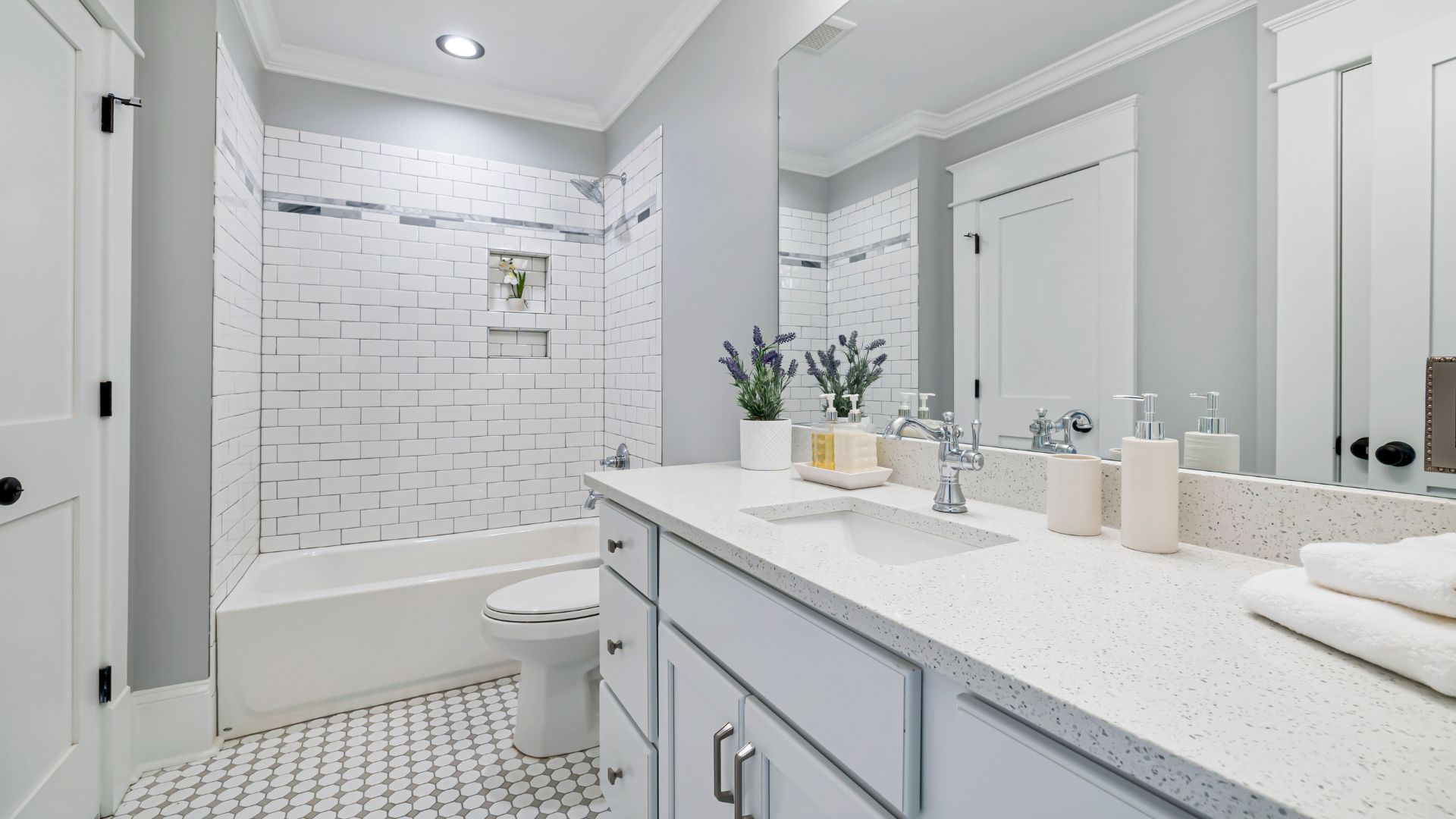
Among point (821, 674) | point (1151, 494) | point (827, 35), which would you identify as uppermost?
point (827, 35)

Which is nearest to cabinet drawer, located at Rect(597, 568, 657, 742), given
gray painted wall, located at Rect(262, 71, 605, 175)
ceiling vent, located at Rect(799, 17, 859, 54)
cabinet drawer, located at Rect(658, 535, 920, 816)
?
cabinet drawer, located at Rect(658, 535, 920, 816)

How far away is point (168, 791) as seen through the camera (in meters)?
1.86

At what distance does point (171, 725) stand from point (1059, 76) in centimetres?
293

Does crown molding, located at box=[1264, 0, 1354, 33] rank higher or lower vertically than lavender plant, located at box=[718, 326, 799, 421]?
higher

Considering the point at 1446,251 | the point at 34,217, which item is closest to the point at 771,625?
the point at 1446,251

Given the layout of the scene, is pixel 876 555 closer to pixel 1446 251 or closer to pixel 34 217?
pixel 1446 251

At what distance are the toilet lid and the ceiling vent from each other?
1735 millimetres

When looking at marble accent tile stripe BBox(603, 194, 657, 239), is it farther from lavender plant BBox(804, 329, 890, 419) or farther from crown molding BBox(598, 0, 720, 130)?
lavender plant BBox(804, 329, 890, 419)

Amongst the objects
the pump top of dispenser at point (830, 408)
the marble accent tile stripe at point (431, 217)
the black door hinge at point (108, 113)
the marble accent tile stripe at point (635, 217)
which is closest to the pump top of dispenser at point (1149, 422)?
the pump top of dispenser at point (830, 408)

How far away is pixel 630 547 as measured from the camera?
4.70 ft

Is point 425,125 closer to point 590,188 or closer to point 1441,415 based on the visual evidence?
point 590,188

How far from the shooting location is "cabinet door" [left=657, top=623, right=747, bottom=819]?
99 cm

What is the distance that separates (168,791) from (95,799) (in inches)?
6.7

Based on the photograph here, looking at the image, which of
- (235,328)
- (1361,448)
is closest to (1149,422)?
(1361,448)
